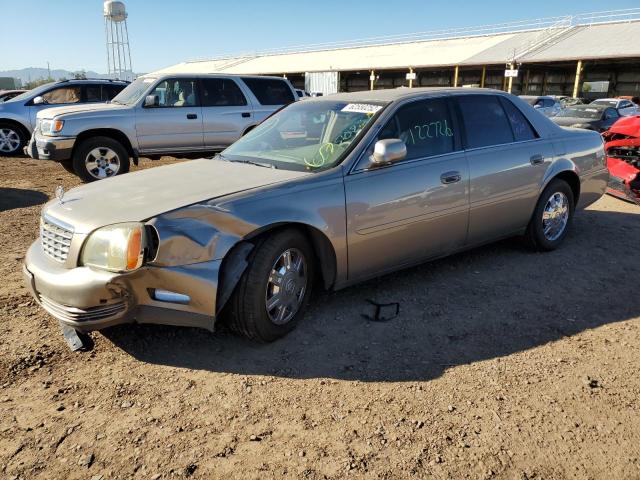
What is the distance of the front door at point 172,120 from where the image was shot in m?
8.79

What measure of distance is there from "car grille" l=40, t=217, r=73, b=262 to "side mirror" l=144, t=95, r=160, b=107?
19.6 ft

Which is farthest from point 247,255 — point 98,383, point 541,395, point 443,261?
point 443,261

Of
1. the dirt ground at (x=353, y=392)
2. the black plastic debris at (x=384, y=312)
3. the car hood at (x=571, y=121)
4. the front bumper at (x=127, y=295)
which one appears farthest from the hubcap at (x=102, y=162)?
the car hood at (x=571, y=121)

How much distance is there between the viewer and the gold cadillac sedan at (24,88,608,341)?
2914 millimetres

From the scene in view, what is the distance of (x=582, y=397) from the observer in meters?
2.87

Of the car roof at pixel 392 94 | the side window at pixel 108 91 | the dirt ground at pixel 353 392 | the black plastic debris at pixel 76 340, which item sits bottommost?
the dirt ground at pixel 353 392

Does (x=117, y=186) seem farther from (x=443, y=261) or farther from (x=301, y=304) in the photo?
(x=443, y=261)

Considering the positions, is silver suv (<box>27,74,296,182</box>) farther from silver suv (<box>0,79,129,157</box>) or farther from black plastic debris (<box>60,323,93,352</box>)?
black plastic debris (<box>60,323,93,352</box>)

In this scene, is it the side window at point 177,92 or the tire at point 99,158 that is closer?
the tire at point 99,158

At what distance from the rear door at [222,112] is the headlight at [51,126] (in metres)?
2.33

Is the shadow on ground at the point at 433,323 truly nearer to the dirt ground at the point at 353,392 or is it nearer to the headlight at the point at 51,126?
the dirt ground at the point at 353,392

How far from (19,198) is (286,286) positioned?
6.19 m

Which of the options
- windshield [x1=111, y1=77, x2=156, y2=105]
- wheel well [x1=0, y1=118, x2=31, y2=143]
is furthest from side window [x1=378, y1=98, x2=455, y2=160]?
wheel well [x1=0, y1=118, x2=31, y2=143]

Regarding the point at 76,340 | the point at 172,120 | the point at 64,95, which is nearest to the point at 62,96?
the point at 64,95
